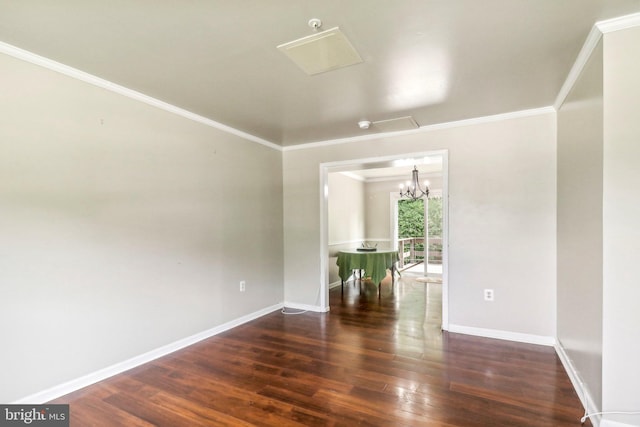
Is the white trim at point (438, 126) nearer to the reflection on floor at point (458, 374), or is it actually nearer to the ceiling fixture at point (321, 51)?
the ceiling fixture at point (321, 51)

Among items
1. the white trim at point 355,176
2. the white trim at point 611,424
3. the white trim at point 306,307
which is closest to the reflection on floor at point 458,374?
the white trim at point 611,424

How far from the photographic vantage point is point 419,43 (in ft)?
6.71

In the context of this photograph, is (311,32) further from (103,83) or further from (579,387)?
(579,387)

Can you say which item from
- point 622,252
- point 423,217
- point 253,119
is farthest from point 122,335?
point 423,217

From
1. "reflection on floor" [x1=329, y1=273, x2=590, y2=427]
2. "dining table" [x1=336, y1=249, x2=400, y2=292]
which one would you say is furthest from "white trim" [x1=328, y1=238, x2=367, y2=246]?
"reflection on floor" [x1=329, y1=273, x2=590, y2=427]

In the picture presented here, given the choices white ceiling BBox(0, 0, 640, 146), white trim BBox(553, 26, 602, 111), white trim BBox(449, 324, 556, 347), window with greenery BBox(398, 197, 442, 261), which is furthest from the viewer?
window with greenery BBox(398, 197, 442, 261)

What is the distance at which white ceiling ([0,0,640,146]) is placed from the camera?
1.71m

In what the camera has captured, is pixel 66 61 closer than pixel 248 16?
No

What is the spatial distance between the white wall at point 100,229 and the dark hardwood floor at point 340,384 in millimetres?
343

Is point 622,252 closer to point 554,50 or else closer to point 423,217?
point 554,50

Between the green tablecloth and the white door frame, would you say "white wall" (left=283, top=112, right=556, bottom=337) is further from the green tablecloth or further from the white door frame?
the green tablecloth

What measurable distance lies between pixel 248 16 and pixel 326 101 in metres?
1.31

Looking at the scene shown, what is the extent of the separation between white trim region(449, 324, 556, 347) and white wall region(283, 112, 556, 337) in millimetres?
41

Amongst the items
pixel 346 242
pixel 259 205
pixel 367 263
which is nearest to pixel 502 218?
pixel 367 263
